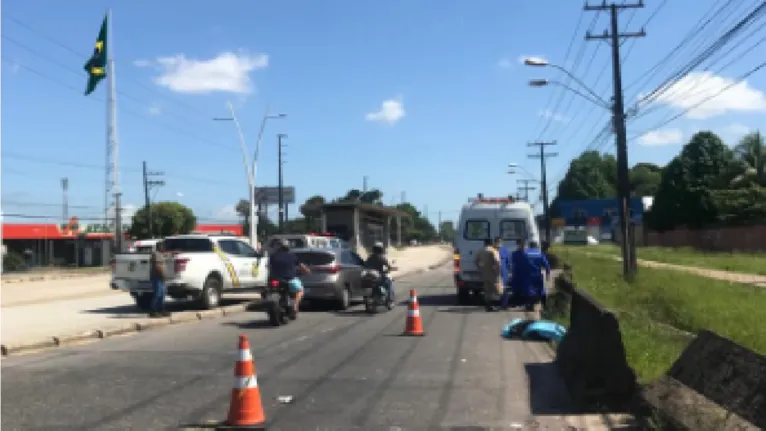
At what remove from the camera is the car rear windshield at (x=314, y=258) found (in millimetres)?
18156

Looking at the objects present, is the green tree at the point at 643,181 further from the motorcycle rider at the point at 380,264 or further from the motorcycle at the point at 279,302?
the motorcycle at the point at 279,302

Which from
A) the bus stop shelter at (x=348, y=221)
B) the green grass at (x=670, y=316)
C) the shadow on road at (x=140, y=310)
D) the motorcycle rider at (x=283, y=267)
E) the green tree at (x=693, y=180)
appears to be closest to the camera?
the green grass at (x=670, y=316)

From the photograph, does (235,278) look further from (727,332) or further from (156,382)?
(727,332)

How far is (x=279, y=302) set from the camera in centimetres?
1488

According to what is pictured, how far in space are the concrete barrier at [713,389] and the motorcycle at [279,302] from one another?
9190 mm

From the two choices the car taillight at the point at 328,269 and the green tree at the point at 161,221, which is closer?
the car taillight at the point at 328,269

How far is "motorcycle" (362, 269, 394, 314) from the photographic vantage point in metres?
17.1

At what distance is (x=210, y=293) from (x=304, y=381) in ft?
32.3

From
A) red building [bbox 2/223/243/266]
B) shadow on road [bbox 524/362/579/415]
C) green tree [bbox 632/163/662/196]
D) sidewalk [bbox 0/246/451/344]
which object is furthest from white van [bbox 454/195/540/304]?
green tree [bbox 632/163/662/196]

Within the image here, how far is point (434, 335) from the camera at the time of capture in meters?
13.4

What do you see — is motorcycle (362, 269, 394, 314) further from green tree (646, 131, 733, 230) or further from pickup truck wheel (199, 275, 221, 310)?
green tree (646, 131, 733, 230)

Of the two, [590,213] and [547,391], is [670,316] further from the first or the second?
[590,213]

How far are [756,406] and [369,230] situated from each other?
7340 cm

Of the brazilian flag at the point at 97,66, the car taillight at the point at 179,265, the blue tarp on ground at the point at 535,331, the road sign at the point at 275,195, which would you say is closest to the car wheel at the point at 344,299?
the car taillight at the point at 179,265
